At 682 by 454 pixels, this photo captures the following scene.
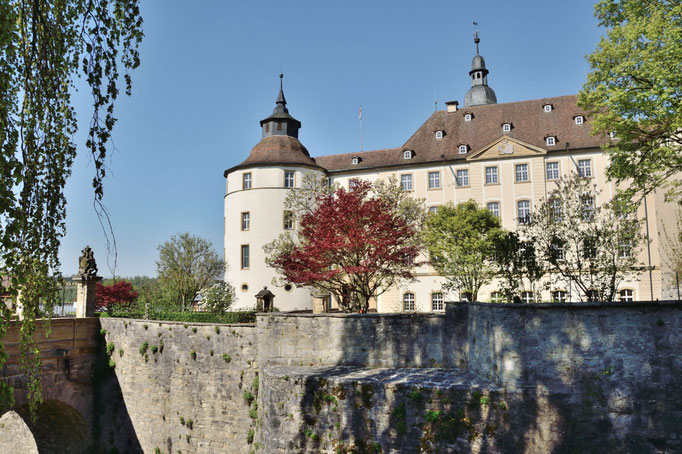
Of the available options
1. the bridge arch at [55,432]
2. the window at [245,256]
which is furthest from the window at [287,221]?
the bridge arch at [55,432]

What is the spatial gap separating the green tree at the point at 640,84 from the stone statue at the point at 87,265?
19.7 m

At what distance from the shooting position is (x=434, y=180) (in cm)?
3481

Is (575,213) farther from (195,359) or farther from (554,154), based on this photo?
(554,154)

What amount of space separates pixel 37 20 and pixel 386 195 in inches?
876

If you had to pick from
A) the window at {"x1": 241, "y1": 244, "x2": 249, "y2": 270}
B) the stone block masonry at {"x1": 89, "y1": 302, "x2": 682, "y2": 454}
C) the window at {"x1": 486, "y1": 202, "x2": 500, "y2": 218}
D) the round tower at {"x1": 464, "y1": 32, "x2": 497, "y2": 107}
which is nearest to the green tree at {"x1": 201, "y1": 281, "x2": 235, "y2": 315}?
the stone block masonry at {"x1": 89, "y1": 302, "x2": 682, "y2": 454}

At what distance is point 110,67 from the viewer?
4.45 meters

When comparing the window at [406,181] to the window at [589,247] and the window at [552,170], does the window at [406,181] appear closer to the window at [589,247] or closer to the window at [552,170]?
the window at [552,170]

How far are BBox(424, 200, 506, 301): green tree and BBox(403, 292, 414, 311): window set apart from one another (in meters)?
7.08

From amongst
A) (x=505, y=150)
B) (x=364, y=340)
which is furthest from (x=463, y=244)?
(x=364, y=340)

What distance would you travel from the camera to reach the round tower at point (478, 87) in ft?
147

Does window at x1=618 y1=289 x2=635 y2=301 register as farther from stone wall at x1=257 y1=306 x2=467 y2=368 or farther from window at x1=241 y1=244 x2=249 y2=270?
window at x1=241 y1=244 x2=249 y2=270

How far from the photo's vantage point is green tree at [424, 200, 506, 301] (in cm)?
2459

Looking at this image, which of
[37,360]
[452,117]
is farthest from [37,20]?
[452,117]

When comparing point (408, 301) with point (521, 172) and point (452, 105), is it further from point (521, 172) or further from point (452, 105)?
point (452, 105)
